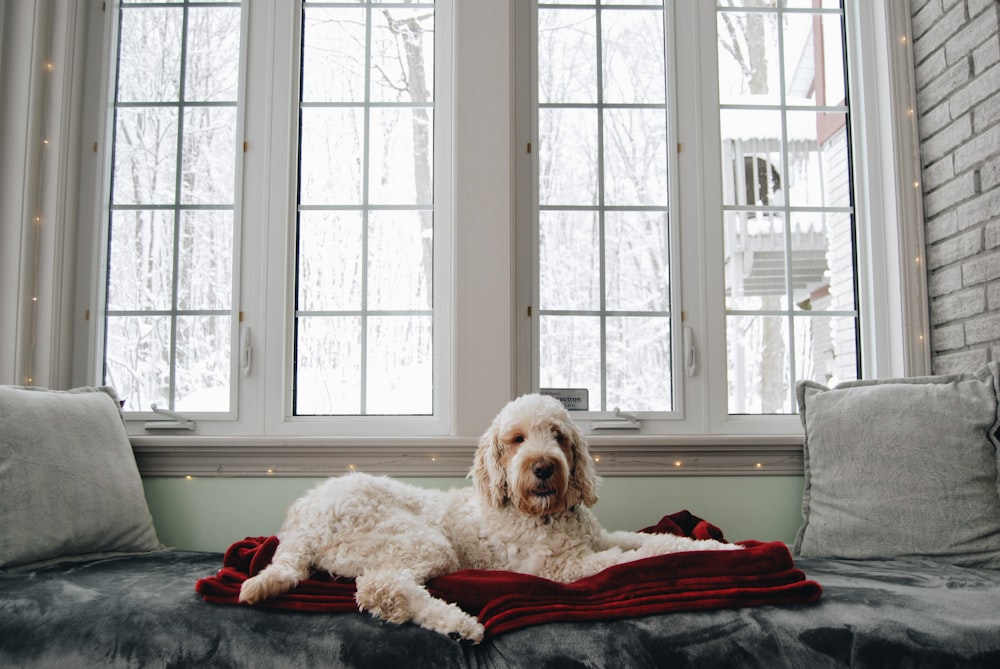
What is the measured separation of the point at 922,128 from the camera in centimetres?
278

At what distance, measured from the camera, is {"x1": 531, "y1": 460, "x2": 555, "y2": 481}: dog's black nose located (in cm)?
178

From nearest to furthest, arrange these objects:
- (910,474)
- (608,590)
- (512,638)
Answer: (512,638) → (608,590) → (910,474)

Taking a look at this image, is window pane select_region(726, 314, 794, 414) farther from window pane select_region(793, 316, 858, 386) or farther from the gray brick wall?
the gray brick wall

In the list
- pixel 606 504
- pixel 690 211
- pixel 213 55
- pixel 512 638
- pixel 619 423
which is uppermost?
pixel 213 55

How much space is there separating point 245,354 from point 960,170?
2.80 meters

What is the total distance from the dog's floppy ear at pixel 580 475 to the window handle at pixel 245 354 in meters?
1.41

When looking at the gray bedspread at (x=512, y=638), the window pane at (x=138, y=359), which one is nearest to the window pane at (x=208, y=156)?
the window pane at (x=138, y=359)

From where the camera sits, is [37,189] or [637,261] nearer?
[37,189]

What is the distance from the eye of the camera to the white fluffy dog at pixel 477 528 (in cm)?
163

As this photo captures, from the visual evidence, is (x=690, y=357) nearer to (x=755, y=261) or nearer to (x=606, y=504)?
(x=755, y=261)

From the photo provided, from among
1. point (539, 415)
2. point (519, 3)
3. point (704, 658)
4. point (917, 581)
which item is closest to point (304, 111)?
point (519, 3)

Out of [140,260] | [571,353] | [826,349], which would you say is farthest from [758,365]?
[140,260]

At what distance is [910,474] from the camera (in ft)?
7.23

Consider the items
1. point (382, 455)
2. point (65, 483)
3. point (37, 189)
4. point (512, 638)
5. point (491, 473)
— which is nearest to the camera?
point (512, 638)
